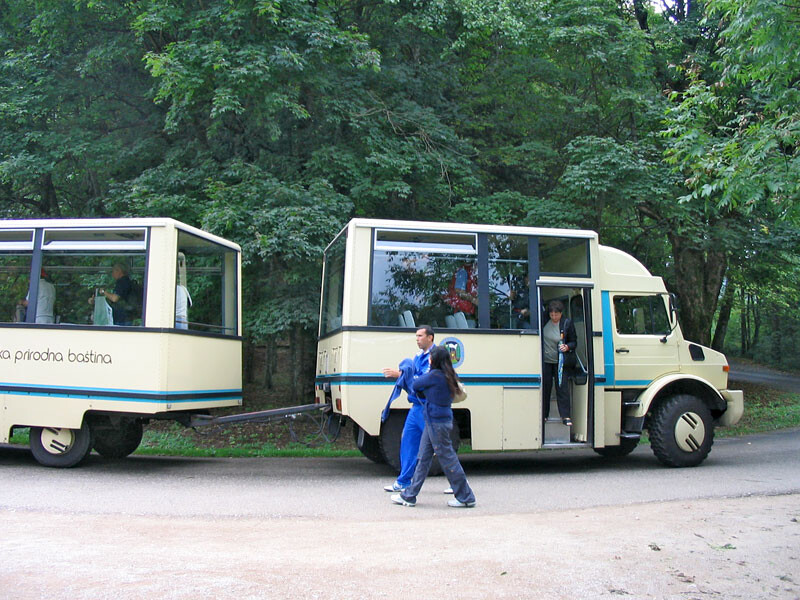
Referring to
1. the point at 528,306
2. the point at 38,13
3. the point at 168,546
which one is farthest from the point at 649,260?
the point at 168,546

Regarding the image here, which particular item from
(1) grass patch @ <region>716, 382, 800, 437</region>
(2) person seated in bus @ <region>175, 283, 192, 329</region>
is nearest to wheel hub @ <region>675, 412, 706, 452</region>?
(1) grass patch @ <region>716, 382, 800, 437</region>

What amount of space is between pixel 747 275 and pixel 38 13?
19.4 m

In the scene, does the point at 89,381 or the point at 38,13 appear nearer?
the point at 89,381

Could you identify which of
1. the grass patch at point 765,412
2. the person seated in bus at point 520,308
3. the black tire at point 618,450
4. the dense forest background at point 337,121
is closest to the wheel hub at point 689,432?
the black tire at point 618,450

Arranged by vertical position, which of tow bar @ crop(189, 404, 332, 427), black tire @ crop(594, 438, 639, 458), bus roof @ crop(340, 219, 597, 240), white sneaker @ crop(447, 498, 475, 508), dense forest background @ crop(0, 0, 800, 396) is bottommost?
white sneaker @ crop(447, 498, 475, 508)

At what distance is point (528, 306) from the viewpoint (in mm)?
9977

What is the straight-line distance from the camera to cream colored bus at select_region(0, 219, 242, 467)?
934 cm

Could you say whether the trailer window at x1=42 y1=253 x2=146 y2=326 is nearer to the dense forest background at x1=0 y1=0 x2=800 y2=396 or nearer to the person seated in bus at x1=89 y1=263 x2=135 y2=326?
the person seated in bus at x1=89 y1=263 x2=135 y2=326

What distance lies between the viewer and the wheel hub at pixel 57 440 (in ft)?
31.9

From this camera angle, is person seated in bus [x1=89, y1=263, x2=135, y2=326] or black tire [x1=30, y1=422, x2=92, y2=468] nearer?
person seated in bus [x1=89, y1=263, x2=135, y2=326]

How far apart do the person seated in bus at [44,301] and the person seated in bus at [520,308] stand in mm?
5887

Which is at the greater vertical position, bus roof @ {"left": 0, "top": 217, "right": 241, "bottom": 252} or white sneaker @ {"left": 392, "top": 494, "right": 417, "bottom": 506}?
bus roof @ {"left": 0, "top": 217, "right": 241, "bottom": 252}

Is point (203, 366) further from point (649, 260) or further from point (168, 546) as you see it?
point (649, 260)

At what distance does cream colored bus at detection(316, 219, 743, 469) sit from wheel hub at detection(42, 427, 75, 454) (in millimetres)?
3301
